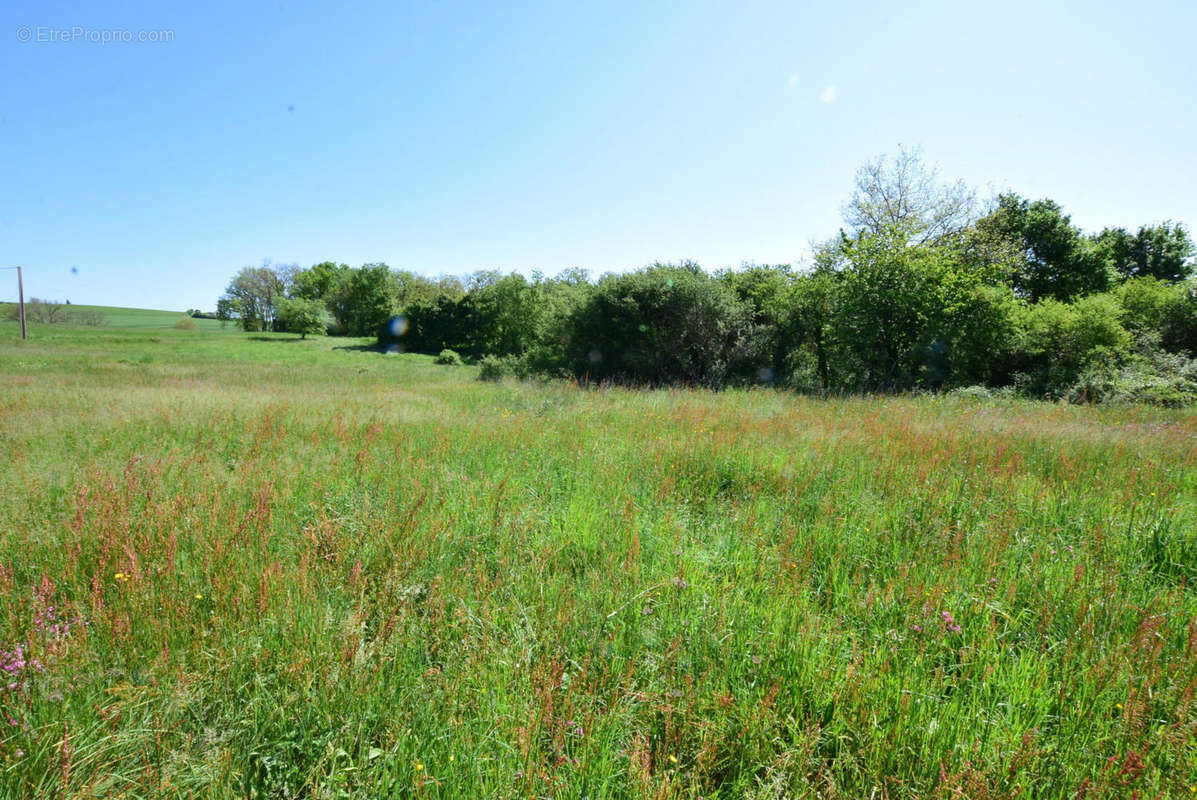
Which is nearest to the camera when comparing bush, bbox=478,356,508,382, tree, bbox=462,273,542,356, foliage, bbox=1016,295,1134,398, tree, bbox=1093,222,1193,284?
foliage, bbox=1016,295,1134,398

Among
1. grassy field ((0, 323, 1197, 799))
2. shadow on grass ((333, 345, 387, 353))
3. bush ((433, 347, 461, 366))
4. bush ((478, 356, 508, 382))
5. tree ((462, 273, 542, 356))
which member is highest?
tree ((462, 273, 542, 356))

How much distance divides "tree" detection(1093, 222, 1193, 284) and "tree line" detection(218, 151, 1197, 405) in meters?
9.65

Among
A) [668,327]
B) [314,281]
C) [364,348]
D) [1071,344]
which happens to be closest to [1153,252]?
[1071,344]

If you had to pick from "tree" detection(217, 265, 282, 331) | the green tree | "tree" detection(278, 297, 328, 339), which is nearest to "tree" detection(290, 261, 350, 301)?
"tree" detection(217, 265, 282, 331)

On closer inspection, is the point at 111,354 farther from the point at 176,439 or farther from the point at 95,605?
the point at 95,605

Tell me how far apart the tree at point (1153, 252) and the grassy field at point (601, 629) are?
134 feet

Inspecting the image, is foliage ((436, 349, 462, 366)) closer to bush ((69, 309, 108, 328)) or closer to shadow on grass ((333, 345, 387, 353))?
shadow on grass ((333, 345, 387, 353))

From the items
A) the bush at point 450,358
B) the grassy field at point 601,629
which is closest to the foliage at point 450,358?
the bush at point 450,358

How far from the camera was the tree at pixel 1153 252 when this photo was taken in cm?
3141

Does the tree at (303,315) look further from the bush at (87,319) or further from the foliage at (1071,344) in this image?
the foliage at (1071,344)

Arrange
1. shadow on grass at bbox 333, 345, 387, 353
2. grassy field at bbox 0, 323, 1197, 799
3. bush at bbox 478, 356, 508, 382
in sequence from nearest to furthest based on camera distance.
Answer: grassy field at bbox 0, 323, 1197, 799
bush at bbox 478, 356, 508, 382
shadow on grass at bbox 333, 345, 387, 353

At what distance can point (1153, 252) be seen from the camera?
105 feet

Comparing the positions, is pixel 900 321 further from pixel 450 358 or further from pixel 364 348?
pixel 364 348

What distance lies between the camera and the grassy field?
1.89 meters
